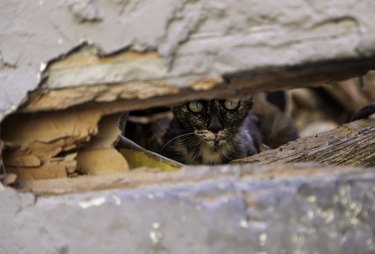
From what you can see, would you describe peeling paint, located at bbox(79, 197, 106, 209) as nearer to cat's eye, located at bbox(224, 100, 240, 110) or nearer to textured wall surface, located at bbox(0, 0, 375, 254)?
textured wall surface, located at bbox(0, 0, 375, 254)

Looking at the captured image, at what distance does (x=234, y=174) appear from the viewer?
160 centimetres

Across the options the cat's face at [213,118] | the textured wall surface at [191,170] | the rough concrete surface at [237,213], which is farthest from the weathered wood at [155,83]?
the cat's face at [213,118]

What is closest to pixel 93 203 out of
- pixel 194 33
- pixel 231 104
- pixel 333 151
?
pixel 194 33

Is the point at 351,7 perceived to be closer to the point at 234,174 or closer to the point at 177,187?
the point at 234,174

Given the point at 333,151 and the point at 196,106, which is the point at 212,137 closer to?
the point at 196,106

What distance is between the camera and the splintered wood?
1784 millimetres

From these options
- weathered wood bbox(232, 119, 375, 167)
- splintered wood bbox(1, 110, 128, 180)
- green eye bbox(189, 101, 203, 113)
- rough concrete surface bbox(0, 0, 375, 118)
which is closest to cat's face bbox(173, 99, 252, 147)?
green eye bbox(189, 101, 203, 113)

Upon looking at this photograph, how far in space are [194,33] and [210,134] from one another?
75.5 inches

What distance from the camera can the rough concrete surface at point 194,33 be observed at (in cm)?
157

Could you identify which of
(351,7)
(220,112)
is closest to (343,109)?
(220,112)

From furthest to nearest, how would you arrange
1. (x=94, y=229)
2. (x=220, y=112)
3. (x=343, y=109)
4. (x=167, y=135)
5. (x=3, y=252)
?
(x=343, y=109) → (x=167, y=135) → (x=220, y=112) → (x=3, y=252) → (x=94, y=229)

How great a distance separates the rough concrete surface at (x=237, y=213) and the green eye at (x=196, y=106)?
1.88 meters

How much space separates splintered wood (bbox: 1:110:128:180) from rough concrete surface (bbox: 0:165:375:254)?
0.60 feet

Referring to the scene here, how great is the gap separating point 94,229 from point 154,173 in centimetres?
23
